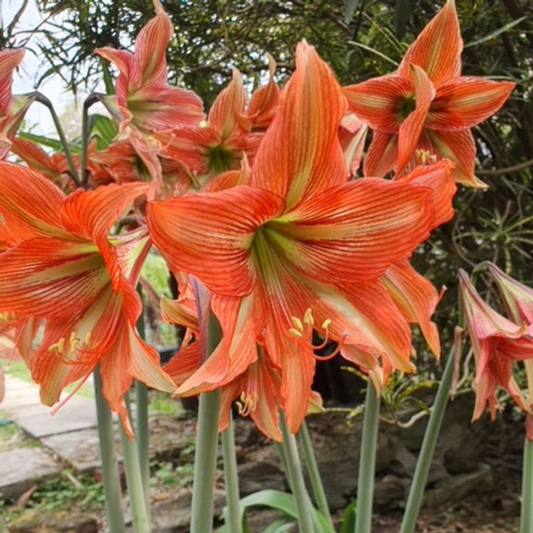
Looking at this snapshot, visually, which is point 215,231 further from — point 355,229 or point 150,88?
point 150,88

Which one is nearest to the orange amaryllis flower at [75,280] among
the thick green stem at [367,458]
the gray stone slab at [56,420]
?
the thick green stem at [367,458]

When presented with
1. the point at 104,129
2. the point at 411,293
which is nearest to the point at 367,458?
the point at 411,293

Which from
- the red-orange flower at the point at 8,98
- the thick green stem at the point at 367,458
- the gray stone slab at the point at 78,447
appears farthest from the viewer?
the gray stone slab at the point at 78,447

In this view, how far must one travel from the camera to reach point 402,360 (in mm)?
402

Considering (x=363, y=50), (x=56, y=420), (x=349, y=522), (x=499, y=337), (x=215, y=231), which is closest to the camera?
(x=215, y=231)

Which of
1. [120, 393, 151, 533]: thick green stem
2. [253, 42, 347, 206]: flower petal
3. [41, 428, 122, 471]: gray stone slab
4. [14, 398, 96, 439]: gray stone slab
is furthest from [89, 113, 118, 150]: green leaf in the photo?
[14, 398, 96, 439]: gray stone slab

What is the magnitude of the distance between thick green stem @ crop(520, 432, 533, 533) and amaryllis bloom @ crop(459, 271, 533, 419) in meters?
0.11

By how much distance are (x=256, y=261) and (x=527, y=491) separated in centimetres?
51

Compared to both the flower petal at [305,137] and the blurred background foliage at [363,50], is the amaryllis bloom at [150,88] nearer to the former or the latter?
the flower petal at [305,137]

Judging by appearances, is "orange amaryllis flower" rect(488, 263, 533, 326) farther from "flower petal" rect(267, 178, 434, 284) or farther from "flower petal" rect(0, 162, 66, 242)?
"flower petal" rect(0, 162, 66, 242)

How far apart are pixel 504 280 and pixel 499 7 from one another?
33.3 inches

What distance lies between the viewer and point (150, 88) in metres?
0.67

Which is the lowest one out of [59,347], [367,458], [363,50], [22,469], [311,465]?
[22,469]

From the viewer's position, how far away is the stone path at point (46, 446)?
1.83m
